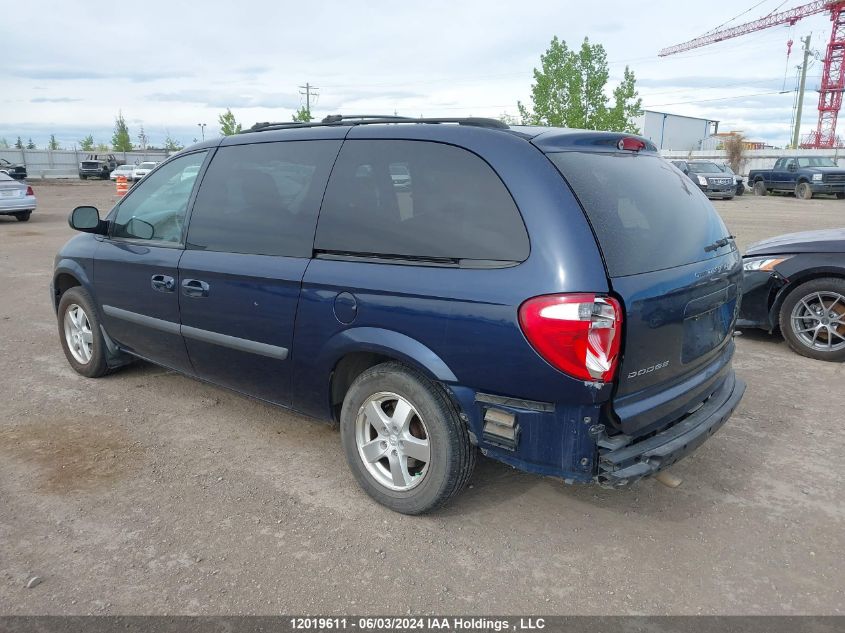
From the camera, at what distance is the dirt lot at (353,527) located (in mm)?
A: 2588

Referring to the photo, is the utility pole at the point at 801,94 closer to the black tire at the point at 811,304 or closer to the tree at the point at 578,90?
the tree at the point at 578,90

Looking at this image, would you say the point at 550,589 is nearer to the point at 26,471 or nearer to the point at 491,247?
the point at 491,247

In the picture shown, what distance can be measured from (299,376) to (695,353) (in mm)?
1949

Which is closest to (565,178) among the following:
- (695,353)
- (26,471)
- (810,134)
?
(695,353)

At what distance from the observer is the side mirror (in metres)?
4.51

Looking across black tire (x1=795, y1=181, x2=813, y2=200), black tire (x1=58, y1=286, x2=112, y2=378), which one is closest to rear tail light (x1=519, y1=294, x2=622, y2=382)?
black tire (x1=58, y1=286, x2=112, y2=378)

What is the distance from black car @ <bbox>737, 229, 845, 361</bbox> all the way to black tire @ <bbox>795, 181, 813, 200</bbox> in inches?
985

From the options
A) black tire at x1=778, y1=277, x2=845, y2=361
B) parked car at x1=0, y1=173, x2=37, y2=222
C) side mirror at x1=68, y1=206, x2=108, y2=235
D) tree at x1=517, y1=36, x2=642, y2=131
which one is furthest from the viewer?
tree at x1=517, y1=36, x2=642, y2=131

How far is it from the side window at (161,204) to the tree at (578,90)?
31.5m

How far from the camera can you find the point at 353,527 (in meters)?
3.06

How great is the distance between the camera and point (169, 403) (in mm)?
4574

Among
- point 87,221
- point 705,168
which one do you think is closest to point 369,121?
point 87,221

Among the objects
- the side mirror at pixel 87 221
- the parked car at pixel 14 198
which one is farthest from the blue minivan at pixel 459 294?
the parked car at pixel 14 198

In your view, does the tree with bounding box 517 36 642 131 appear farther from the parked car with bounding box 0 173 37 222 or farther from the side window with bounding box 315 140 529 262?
the side window with bounding box 315 140 529 262
